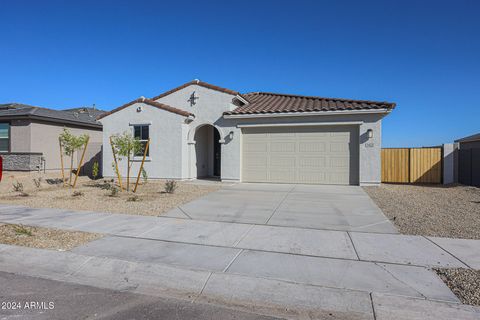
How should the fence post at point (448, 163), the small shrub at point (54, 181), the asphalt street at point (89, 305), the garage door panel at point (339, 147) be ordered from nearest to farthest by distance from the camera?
the asphalt street at point (89, 305) < the garage door panel at point (339, 147) < the fence post at point (448, 163) < the small shrub at point (54, 181)

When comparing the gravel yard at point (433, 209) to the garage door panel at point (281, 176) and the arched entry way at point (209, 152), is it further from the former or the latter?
the arched entry way at point (209, 152)

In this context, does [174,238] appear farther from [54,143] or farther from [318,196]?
[54,143]

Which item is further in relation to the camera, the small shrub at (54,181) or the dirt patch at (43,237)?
the small shrub at (54,181)

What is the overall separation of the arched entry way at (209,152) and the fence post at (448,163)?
38.0 ft

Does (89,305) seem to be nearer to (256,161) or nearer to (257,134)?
(256,161)

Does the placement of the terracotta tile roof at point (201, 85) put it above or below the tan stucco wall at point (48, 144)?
above

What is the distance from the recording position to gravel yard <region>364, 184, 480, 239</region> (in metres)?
7.06

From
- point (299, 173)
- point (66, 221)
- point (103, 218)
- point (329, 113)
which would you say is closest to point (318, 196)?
point (299, 173)

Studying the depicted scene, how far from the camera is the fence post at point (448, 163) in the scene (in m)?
15.3

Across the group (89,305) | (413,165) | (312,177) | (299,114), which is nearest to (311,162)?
(312,177)

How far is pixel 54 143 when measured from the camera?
20.5 metres

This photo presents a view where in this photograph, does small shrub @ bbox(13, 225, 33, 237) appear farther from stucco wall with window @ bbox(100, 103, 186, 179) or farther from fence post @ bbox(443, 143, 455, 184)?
fence post @ bbox(443, 143, 455, 184)

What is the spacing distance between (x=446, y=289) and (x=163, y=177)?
14.1 m

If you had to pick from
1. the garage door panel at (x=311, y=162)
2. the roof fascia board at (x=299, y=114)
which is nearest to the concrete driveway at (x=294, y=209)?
the garage door panel at (x=311, y=162)
